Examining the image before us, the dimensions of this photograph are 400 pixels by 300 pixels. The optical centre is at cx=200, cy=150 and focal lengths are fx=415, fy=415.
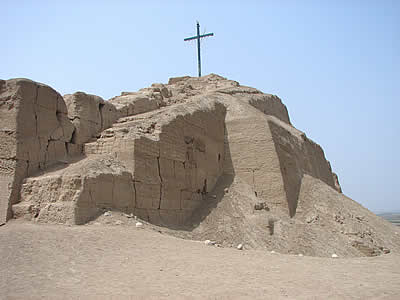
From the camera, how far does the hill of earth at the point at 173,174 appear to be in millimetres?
8898

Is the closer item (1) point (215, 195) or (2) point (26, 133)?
(2) point (26, 133)

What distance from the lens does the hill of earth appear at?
890 cm

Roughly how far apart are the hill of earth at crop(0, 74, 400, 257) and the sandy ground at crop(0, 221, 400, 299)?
0.91 m

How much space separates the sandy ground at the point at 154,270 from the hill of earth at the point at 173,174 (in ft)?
2.99

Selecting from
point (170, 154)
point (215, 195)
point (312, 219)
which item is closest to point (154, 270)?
point (170, 154)

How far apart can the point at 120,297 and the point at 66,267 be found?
4.64 ft

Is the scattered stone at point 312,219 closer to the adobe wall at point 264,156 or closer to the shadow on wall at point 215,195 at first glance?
the adobe wall at point 264,156

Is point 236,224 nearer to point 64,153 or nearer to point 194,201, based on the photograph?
point 194,201

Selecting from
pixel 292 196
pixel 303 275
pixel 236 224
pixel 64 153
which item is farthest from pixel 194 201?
pixel 303 275

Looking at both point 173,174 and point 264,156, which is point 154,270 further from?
point 264,156

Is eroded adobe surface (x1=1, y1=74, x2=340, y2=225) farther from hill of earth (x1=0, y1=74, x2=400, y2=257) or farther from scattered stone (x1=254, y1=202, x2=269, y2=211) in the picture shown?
scattered stone (x1=254, y1=202, x2=269, y2=211)

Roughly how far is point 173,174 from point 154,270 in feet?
16.4

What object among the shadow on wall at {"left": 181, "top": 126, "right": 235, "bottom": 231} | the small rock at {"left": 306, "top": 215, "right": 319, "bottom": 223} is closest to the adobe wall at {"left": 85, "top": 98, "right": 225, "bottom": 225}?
the shadow on wall at {"left": 181, "top": 126, "right": 235, "bottom": 231}

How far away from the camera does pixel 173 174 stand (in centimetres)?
1131
